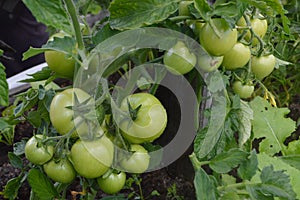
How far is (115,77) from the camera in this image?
56.5 inches

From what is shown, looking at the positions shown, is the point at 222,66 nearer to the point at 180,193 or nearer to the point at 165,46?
the point at 165,46

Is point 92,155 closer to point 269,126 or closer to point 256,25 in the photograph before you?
point 256,25

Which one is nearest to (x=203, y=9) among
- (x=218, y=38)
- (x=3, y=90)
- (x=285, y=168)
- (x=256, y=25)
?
(x=218, y=38)

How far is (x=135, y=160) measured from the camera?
1.98 feet

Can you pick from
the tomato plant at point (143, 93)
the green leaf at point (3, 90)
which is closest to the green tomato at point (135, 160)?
the tomato plant at point (143, 93)

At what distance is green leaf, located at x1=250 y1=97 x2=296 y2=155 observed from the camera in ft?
3.04

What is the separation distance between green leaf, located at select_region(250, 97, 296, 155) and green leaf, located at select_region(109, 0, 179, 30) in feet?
1.40

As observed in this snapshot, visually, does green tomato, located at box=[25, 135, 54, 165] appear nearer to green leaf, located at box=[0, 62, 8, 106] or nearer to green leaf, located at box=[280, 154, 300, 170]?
green leaf, located at box=[0, 62, 8, 106]

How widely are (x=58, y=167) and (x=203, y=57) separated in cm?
24

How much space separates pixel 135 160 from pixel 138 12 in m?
0.20

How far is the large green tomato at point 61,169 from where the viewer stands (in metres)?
0.61

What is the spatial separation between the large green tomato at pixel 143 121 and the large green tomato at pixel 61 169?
0.09m

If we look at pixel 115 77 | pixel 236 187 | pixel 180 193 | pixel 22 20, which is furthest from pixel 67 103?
pixel 22 20

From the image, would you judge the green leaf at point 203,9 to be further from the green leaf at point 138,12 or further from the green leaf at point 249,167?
the green leaf at point 249,167
